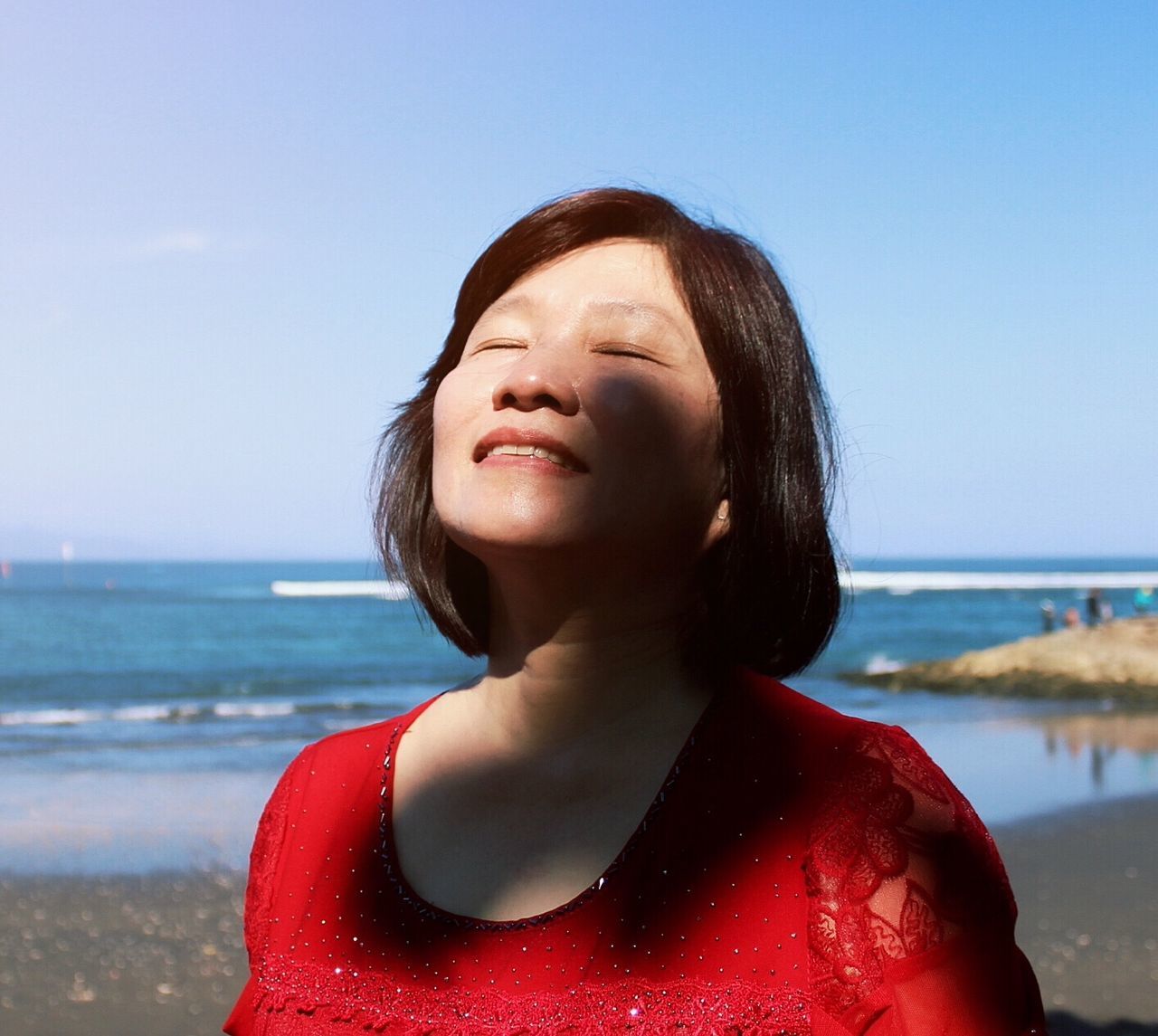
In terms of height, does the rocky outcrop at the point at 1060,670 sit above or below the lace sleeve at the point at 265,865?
below

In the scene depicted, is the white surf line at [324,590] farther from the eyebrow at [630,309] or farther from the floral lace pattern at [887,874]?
the floral lace pattern at [887,874]

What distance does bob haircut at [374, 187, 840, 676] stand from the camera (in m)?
1.59

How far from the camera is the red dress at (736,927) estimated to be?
A: 4.25 feet

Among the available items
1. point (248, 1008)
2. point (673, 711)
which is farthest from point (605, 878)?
point (248, 1008)

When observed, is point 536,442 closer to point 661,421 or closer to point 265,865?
point 661,421

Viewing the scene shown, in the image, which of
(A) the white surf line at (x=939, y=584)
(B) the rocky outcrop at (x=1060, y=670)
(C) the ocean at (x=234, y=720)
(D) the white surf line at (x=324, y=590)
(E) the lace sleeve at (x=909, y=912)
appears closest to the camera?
(E) the lace sleeve at (x=909, y=912)

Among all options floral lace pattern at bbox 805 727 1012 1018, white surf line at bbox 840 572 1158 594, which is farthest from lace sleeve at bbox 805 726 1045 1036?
white surf line at bbox 840 572 1158 594

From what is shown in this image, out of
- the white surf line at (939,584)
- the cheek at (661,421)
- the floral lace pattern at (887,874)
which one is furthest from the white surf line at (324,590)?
the floral lace pattern at (887,874)

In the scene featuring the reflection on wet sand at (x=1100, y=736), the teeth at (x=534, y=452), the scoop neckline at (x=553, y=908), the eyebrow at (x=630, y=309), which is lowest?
the reflection on wet sand at (x=1100, y=736)

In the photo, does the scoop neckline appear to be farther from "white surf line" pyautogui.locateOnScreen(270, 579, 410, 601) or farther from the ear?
"white surf line" pyautogui.locateOnScreen(270, 579, 410, 601)

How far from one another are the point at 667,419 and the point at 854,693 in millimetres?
17939

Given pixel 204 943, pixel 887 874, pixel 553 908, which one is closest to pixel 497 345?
pixel 553 908

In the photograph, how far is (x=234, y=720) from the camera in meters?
15.5

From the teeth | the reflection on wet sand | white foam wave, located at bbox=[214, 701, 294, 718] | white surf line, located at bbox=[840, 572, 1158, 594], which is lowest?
white surf line, located at bbox=[840, 572, 1158, 594]
